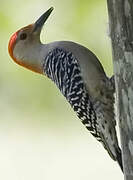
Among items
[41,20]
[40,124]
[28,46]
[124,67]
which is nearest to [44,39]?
[40,124]

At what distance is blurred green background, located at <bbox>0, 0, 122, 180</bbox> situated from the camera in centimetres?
689

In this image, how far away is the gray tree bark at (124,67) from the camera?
413cm

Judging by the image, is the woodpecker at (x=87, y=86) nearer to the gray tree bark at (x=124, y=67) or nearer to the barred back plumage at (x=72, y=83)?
the barred back plumage at (x=72, y=83)

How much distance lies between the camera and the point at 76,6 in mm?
6352

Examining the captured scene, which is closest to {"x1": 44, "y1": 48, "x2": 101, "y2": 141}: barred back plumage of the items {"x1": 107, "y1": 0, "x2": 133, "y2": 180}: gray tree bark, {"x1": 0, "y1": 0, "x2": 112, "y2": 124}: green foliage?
{"x1": 0, "y1": 0, "x2": 112, "y2": 124}: green foliage

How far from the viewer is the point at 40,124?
802cm

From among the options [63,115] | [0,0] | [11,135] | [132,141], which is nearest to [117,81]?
[132,141]

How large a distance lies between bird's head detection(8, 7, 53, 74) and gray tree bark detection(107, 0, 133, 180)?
1.28m

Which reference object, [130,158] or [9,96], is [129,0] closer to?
[130,158]

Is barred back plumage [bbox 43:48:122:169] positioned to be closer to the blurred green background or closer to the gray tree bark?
the gray tree bark

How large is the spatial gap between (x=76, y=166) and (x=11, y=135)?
3.00 feet

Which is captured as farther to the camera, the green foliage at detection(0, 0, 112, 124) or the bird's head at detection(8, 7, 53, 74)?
the green foliage at detection(0, 0, 112, 124)

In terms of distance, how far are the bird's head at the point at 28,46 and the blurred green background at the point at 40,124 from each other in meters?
1.22

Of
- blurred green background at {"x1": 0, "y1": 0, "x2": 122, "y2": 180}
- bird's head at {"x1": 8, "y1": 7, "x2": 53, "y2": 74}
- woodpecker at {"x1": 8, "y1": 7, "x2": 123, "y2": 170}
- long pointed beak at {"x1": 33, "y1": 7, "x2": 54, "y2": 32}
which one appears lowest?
blurred green background at {"x1": 0, "y1": 0, "x2": 122, "y2": 180}
